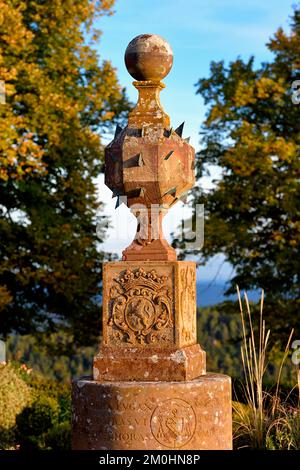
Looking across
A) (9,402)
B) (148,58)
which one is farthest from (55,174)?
(148,58)

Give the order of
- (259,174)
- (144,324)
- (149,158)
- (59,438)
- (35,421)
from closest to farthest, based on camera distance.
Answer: (144,324), (149,158), (59,438), (35,421), (259,174)

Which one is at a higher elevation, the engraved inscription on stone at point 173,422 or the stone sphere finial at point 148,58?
the stone sphere finial at point 148,58

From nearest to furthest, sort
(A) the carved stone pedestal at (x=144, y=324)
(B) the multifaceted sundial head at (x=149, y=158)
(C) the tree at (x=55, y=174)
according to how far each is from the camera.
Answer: (A) the carved stone pedestal at (x=144, y=324) < (B) the multifaceted sundial head at (x=149, y=158) < (C) the tree at (x=55, y=174)

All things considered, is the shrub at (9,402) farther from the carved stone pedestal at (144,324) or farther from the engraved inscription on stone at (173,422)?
the engraved inscription on stone at (173,422)

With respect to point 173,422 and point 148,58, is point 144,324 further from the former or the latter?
point 148,58

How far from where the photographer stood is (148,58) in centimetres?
600

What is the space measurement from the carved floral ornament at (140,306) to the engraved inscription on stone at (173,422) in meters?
0.51

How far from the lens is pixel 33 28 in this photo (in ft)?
53.2

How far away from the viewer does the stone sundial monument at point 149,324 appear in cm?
542

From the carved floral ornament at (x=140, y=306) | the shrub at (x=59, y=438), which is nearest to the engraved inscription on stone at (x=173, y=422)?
the carved floral ornament at (x=140, y=306)

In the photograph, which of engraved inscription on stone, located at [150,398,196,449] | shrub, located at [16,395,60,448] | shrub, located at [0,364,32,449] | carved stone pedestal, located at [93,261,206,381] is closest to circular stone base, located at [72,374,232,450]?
engraved inscription on stone, located at [150,398,196,449]

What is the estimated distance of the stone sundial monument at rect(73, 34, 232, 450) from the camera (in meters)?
5.42

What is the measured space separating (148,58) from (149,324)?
214cm
